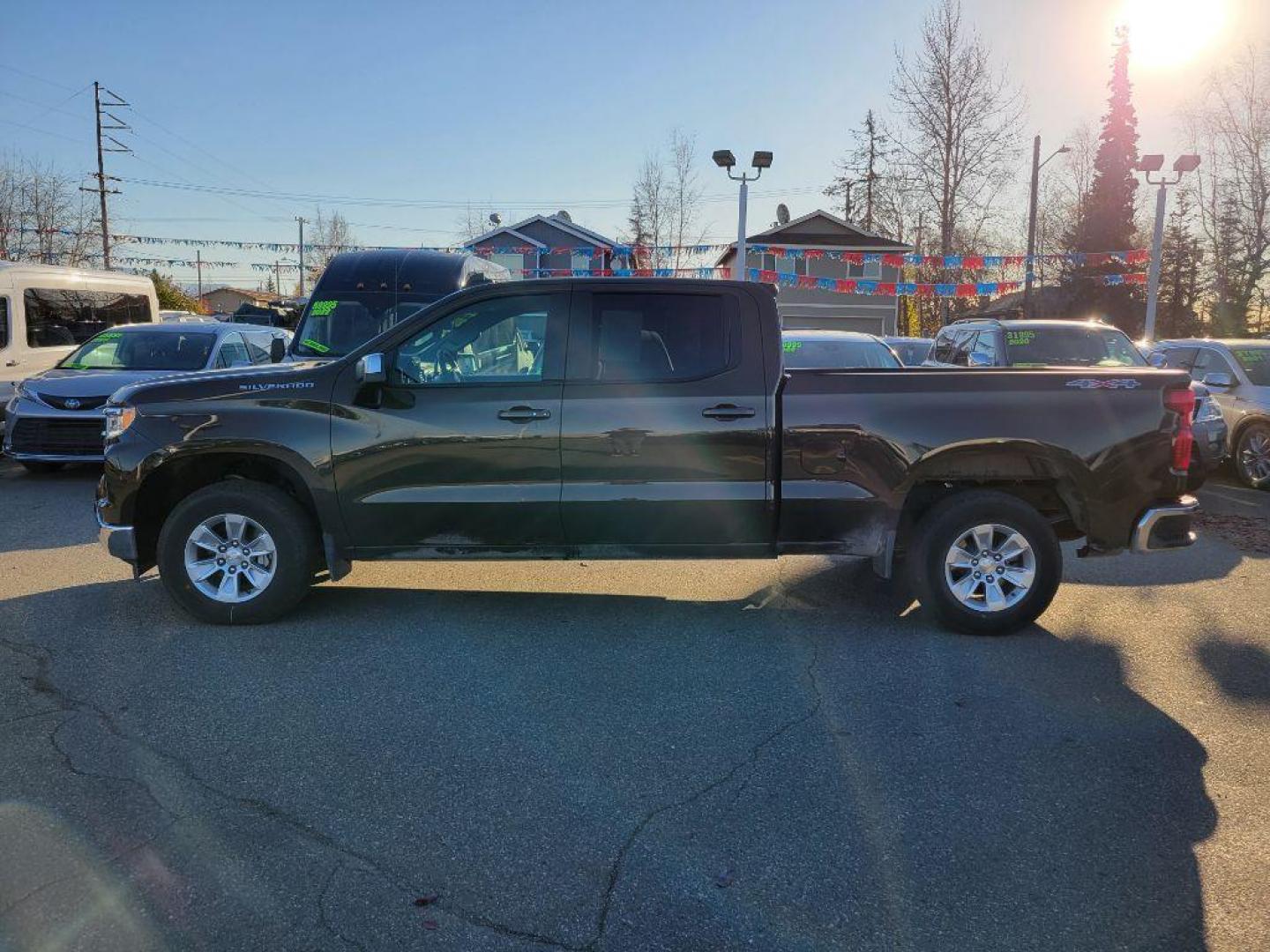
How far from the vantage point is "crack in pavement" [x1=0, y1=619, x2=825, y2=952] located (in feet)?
8.67

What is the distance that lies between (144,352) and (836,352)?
Result: 27.4ft

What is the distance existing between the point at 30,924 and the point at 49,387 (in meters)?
9.18

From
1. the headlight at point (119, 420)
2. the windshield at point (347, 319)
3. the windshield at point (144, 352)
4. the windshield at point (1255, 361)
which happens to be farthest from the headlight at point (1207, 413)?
the windshield at point (144, 352)

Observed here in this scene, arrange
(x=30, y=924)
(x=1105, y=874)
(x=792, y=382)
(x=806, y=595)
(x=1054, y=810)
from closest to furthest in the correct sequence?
(x=30, y=924), (x=1105, y=874), (x=1054, y=810), (x=792, y=382), (x=806, y=595)

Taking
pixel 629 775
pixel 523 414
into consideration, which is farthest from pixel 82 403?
pixel 629 775

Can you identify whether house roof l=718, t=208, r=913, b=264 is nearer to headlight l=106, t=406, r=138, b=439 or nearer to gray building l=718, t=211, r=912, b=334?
gray building l=718, t=211, r=912, b=334

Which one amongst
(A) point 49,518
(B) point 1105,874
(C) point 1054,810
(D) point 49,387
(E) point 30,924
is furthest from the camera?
(D) point 49,387

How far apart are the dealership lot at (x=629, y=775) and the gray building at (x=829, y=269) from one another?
35.7m

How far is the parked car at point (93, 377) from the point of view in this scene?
33.1 ft

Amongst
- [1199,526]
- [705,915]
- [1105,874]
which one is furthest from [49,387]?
[1199,526]

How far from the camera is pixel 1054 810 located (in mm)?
3330

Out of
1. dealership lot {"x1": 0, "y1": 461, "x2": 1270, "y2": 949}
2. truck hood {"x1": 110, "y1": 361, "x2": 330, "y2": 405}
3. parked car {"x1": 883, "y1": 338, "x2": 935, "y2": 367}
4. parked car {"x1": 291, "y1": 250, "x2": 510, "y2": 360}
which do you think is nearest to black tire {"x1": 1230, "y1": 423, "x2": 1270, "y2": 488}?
dealership lot {"x1": 0, "y1": 461, "x2": 1270, "y2": 949}

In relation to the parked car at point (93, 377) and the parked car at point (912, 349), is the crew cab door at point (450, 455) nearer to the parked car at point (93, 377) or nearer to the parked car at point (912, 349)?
the parked car at point (93, 377)

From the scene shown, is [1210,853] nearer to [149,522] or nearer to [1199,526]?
[149,522]
